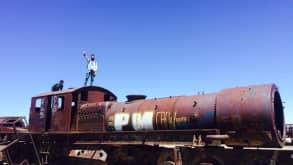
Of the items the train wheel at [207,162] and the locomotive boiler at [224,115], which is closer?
the locomotive boiler at [224,115]

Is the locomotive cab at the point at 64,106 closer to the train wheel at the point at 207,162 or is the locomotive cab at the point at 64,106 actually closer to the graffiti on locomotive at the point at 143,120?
the graffiti on locomotive at the point at 143,120

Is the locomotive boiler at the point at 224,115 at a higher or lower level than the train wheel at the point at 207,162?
higher

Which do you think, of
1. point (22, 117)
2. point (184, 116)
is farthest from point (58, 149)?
point (184, 116)

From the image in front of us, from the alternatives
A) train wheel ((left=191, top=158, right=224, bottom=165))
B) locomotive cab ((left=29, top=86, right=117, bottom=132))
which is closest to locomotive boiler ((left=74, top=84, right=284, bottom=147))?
train wheel ((left=191, top=158, right=224, bottom=165))

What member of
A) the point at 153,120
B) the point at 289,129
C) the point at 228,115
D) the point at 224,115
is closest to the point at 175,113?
the point at 153,120

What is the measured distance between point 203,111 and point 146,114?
245cm

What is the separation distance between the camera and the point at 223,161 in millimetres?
10219

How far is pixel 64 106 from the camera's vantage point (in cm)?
1522

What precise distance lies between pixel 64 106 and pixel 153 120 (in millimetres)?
4936

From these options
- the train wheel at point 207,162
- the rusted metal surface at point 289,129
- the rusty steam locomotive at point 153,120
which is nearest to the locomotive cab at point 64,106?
the rusty steam locomotive at point 153,120

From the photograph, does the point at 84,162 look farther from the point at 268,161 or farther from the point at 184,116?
the point at 268,161

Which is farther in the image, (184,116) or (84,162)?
(84,162)

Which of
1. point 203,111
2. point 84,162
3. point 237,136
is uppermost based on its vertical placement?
point 203,111

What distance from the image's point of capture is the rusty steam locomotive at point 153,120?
987 centimetres
